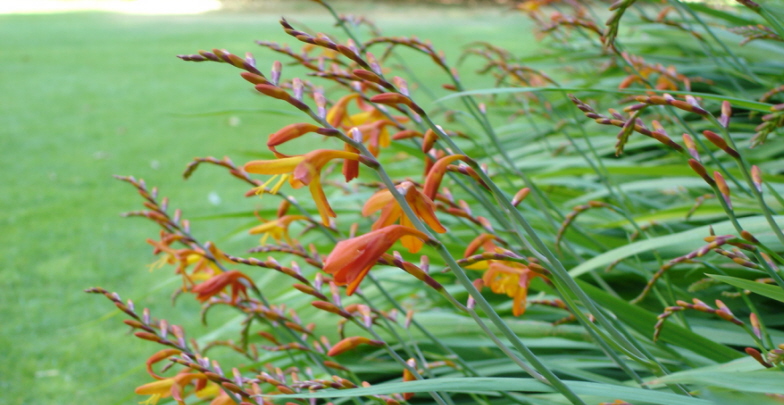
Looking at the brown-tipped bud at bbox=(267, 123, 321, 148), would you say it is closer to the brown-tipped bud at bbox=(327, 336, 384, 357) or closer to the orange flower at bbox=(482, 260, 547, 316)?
the brown-tipped bud at bbox=(327, 336, 384, 357)

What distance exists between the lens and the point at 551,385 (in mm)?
784

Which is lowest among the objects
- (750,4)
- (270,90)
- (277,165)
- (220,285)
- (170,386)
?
(170,386)

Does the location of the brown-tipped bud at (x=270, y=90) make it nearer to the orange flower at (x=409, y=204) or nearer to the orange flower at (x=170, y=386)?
the orange flower at (x=409, y=204)

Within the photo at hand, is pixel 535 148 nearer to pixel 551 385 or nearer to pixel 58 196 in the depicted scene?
pixel 551 385

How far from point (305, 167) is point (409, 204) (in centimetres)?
14

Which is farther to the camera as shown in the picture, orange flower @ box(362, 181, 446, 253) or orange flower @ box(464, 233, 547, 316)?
orange flower @ box(464, 233, 547, 316)

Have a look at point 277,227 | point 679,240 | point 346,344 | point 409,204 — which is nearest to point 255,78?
point 409,204

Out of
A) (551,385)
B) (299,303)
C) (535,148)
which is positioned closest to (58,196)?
(299,303)

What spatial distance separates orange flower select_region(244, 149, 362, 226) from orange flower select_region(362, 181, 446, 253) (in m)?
0.06

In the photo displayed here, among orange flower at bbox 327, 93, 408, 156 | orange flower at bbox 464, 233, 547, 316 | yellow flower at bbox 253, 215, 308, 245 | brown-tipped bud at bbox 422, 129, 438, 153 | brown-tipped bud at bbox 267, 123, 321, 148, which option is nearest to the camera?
brown-tipped bud at bbox 267, 123, 321, 148

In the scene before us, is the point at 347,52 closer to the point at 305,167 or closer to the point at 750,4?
the point at 305,167

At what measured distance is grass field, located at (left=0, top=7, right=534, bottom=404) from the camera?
2.62 m

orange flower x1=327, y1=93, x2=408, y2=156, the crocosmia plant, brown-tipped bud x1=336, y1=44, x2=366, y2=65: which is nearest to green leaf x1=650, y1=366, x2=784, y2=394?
the crocosmia plant

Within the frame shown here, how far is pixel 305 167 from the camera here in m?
0.80
